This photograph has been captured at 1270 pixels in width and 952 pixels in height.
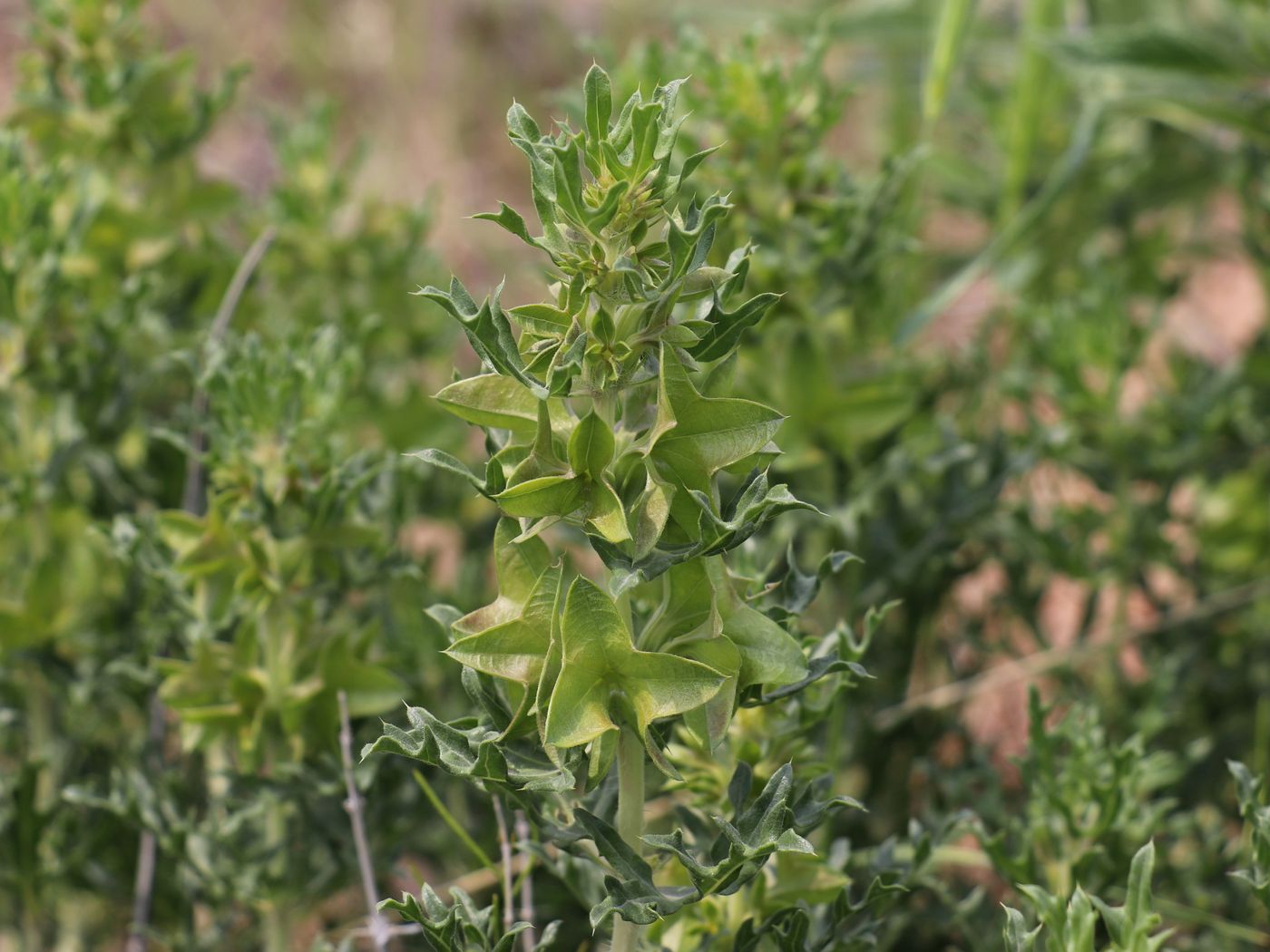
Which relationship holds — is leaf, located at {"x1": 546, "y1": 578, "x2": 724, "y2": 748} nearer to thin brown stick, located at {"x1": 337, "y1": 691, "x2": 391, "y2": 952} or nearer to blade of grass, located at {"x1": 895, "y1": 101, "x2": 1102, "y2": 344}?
thin brown stick, located at {"x1": 337, "y1": 691, "x2": 391, "y2": 952}

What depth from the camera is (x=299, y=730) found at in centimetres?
149

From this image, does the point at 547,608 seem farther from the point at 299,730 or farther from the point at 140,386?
the point at 140,386

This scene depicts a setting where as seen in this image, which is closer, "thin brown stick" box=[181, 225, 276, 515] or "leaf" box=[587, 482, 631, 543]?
"leaf" box=[587, 482, 631, 543]

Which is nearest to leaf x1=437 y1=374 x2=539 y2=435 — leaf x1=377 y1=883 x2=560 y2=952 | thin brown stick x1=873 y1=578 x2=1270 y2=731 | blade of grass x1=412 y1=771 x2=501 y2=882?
leaf x1=377 y1=883 x2=560 y2=952

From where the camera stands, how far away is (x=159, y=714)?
1717mm

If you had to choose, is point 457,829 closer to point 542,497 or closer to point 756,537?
point 542,497

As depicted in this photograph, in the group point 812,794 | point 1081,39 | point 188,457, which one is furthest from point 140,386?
point 1081,39

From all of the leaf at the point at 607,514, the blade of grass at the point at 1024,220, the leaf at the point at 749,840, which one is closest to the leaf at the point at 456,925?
the leaf at the point at 749,840

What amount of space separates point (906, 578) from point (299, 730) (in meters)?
0.82

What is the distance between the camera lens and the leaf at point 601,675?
3.17ft

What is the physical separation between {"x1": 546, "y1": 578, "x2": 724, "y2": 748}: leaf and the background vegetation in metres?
0.22

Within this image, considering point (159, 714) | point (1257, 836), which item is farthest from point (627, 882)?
point (159, 714)

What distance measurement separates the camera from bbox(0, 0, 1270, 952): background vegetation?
4.73 ft

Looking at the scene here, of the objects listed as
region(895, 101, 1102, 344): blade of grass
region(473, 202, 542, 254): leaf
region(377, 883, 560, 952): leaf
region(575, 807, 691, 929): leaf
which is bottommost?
region(377, 883, 560, 952): leaf
